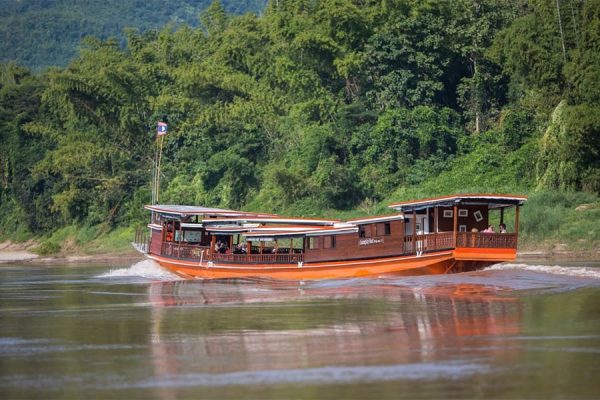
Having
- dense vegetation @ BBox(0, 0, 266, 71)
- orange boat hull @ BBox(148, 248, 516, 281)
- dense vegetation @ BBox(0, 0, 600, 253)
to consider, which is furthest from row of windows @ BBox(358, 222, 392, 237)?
dense vegetation @ BBox(0, 0, 266, 71)

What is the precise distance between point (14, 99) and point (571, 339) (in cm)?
5970

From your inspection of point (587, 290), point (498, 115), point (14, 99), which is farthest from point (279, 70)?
point (587, 290)

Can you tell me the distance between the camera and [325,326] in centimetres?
2088

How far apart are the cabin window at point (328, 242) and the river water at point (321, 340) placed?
10.5 ft

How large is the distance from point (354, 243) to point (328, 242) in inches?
45.6

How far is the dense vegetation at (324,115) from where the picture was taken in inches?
1848

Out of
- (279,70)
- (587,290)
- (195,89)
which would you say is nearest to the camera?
(587,290)

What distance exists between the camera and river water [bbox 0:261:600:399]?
49.1 ft

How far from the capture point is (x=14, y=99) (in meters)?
72.1

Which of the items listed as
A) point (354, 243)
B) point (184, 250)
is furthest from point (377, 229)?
point (184, 250)

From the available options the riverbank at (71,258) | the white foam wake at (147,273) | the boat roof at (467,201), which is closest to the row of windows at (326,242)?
the boat roof at (467,201)

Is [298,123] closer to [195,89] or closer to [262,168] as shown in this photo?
[262,168]

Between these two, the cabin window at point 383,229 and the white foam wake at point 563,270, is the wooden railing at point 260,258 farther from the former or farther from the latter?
the white foam wake at point 563,270

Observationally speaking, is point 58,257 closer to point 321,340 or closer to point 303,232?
point 303,232
